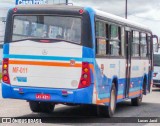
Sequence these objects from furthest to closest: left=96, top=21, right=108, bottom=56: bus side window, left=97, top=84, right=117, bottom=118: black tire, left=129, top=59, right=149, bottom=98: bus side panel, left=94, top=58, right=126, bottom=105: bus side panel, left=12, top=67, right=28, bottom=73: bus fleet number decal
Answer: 1. left=129, top=59, right=149, bottom=98: bus side panel
2. left=97, top=84, right=117, bottom=118: black tire
3. left=96, top=21, right=108, bottom=56: bus side window
4. left=94, top=58, right=126, bottom=105: bus side panel
5. left=12, top=67, right=28, bottom=73: bus fleet number decal

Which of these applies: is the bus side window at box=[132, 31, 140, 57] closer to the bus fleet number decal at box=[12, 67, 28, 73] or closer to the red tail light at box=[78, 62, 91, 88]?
the red tail light at box=[78, 62, 91, 88]

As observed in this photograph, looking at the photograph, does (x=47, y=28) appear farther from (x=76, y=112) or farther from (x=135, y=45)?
(x=135, y=45)

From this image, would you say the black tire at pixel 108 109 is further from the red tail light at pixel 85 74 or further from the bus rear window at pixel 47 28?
the bus rear window at pixel 47 28

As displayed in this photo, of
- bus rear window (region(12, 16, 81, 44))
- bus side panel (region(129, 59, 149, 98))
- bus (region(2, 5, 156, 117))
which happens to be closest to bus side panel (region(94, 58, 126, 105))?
bus (region(2, 5, 156, 117))

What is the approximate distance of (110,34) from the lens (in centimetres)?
1620

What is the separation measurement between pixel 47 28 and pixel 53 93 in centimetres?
172

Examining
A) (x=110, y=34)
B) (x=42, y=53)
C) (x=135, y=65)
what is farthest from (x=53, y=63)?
(x=135, y=65)

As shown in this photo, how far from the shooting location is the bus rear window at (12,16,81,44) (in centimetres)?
1432

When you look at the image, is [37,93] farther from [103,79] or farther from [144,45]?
[144,45]

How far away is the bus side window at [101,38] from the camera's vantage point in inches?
585

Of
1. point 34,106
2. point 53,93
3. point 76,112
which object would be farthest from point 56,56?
point 76,112

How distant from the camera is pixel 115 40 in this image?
Result: 16844 mm

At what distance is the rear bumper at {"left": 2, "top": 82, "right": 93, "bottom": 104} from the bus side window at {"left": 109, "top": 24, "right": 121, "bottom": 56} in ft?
8.33

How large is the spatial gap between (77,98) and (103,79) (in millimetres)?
1466
